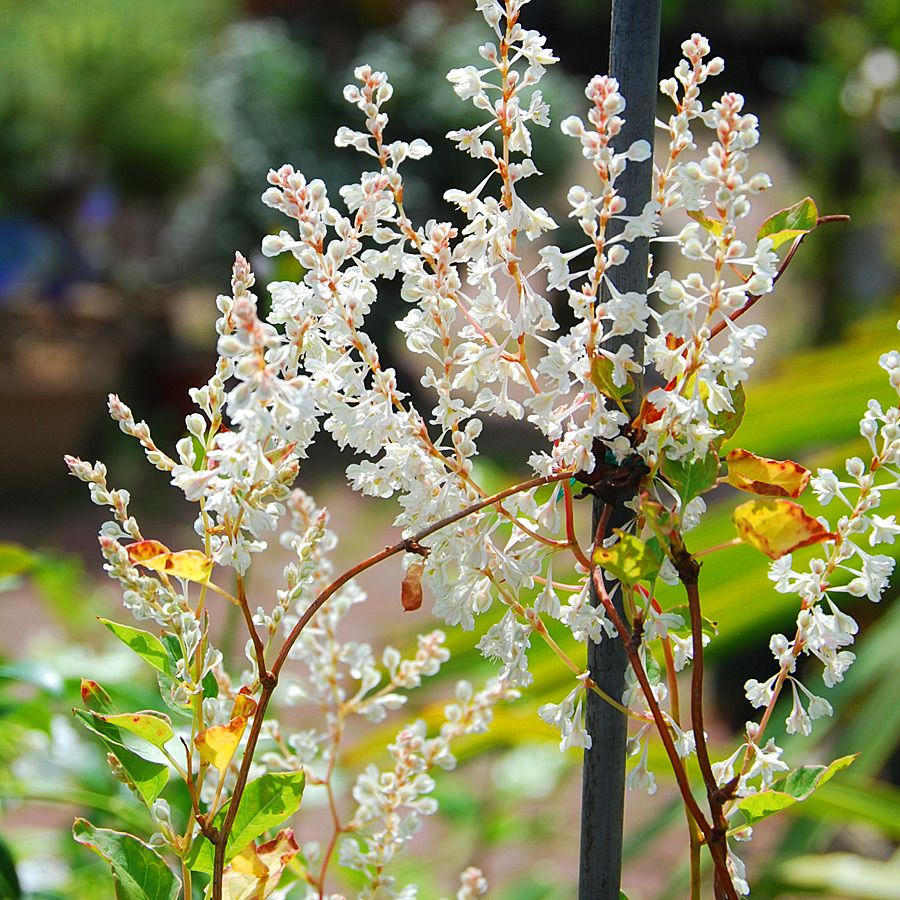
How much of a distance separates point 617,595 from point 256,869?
120 mm

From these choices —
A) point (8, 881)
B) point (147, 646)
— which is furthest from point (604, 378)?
point (8, 881)

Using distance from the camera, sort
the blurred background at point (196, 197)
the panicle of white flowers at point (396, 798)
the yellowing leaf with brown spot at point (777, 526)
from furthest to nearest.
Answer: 1. the blurred background at point (196, 197)
2. the panicle of white flowers at point (396, 798)
3. the yellowing leaf with brown spot at point (777, 526)

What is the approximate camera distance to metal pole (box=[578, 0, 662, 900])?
27cm

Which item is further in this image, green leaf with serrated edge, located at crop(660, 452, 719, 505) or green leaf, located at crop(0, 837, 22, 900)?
green leaf, located at crop(0, 837, 22, 900)

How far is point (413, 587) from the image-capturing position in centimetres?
28

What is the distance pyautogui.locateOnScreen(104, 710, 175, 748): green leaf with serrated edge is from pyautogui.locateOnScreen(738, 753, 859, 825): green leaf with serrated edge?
5.7 inches

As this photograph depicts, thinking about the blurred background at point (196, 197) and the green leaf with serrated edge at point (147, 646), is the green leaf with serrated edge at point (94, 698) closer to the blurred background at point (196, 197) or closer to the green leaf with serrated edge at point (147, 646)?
the green leaf with serrated edge at point (147, 646)

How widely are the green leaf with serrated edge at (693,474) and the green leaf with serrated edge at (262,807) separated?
121mm

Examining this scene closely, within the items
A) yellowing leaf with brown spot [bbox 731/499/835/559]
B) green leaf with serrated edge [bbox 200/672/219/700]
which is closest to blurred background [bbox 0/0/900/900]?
green leaf with serrated edge [bbox 200/672/219/700]

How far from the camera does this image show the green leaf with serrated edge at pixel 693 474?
0.84 ft

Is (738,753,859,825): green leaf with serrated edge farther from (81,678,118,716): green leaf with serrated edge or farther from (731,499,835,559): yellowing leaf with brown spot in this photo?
(81,678,118,716): green leaf with serrated edge

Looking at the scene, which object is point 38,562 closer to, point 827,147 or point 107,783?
point 107,783

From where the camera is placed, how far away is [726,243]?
0.78ft

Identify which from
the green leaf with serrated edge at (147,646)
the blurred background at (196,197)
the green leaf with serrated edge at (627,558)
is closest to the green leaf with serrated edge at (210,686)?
the green leaf with serrated edge at (147,646)
